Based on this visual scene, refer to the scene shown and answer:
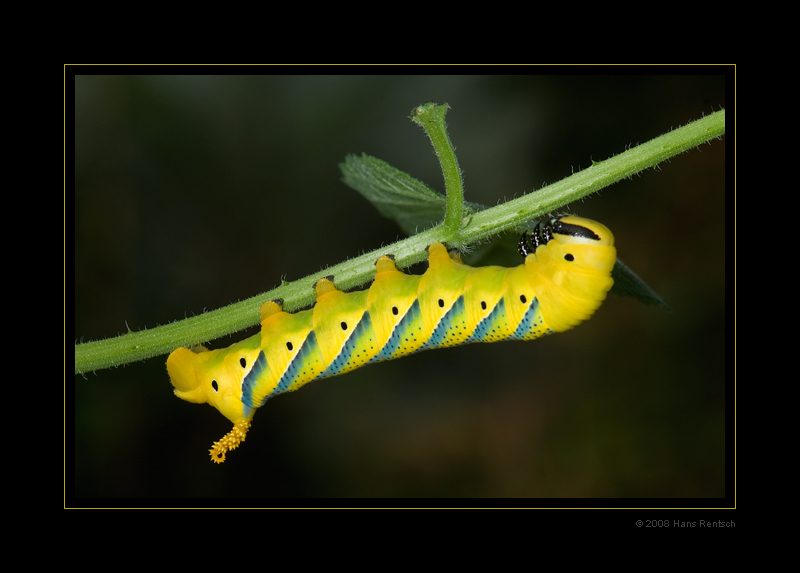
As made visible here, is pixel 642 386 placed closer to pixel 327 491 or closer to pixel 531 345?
pixel 531 345

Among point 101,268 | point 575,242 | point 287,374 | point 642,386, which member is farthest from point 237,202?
point 642,386

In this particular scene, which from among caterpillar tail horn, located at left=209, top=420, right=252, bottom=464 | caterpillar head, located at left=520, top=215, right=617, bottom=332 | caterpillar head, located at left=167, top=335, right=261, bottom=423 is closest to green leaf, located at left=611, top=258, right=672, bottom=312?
caterpillar head, located at left=520, top=215, right=617, bottom=332

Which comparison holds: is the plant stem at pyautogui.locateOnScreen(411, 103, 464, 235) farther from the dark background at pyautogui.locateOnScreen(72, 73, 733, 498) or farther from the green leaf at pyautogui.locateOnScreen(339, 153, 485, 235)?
the dark background at pyautogui.locateOnScreen(72, 73, 733, 498)

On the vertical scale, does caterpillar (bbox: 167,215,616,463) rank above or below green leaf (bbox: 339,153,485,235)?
below

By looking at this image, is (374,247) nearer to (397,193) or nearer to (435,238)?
(397,193)

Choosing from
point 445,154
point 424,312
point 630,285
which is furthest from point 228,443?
point 630,285

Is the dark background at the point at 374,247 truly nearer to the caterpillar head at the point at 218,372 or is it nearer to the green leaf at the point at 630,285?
the caterpillar head at the point at 218,372
